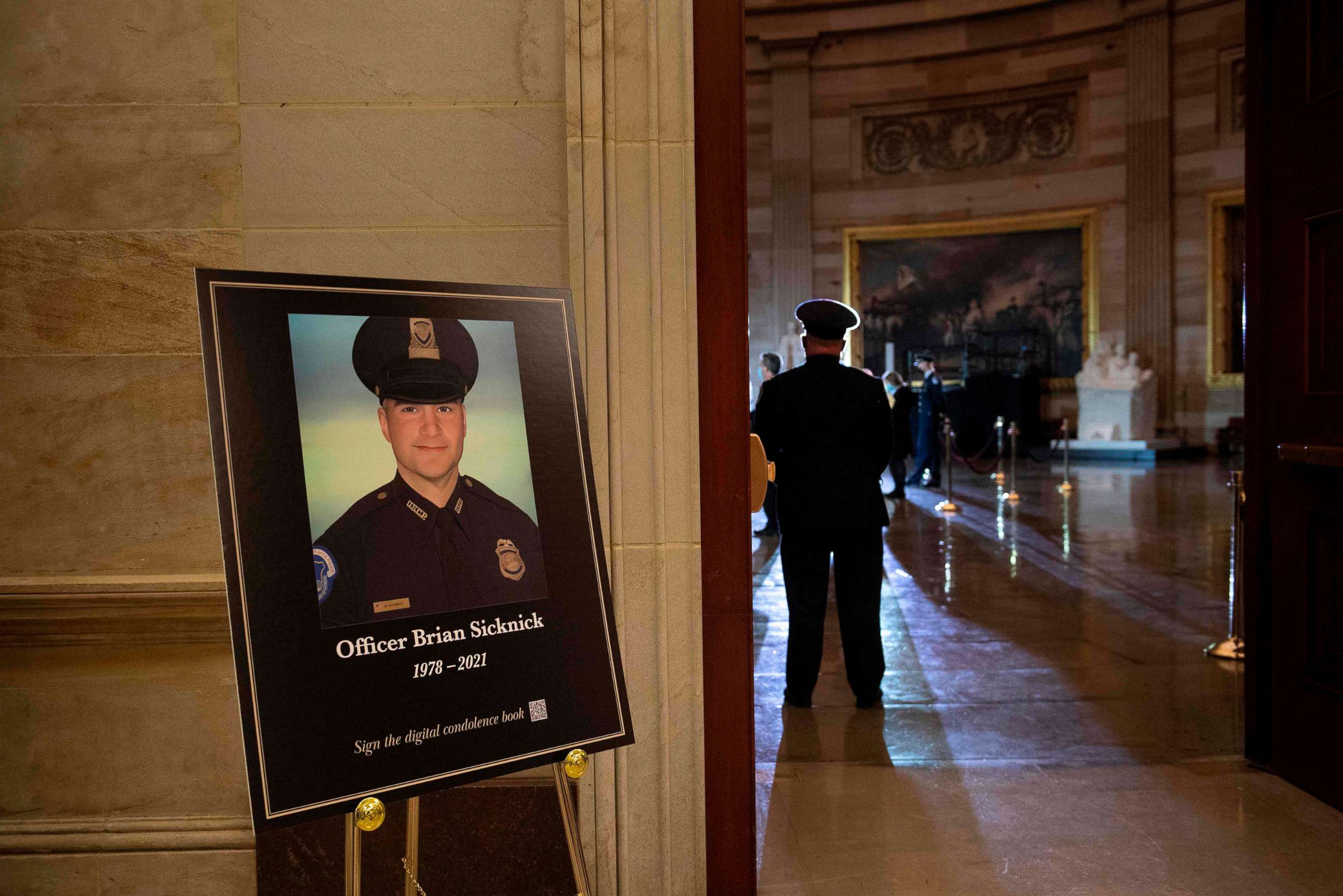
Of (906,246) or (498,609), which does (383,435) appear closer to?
(498,609)

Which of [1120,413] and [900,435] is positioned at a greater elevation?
[900,435]

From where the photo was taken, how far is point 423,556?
1.78 meters

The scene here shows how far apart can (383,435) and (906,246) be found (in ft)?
65.3

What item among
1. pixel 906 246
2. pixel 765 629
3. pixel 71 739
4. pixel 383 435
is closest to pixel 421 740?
pixel 383 435

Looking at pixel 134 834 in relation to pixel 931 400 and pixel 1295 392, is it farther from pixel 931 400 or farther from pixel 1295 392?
pixel 931 400

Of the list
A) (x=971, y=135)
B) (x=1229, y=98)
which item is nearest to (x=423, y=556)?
(x=1229, y=98)

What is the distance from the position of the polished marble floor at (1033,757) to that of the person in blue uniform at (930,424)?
569 cm

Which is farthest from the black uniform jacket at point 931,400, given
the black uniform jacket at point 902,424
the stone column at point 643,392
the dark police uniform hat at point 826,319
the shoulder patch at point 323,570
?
the shoulder patch at point 323,570

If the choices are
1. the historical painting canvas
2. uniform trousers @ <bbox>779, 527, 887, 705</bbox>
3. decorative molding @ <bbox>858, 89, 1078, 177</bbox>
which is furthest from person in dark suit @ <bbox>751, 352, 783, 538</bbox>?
decorative molding @ <bbox>858, 89, 1078, 177</bbox>

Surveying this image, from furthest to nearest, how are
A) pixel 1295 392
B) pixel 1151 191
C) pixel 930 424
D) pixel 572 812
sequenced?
pixel 1151 191 < pixel 930 424 < pixel 1295 392 < pixel 572 812

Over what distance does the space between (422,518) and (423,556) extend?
67 mm

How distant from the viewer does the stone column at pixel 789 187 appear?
20.7 metres

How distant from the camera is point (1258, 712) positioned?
363cm

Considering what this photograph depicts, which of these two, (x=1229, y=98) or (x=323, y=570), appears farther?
(x=1229, y=98)
